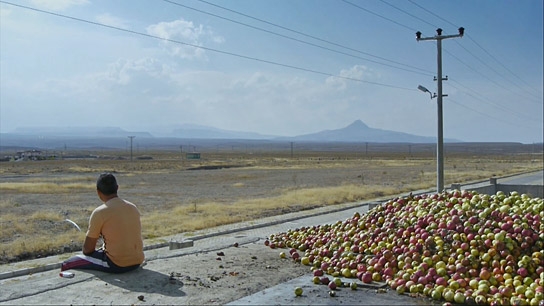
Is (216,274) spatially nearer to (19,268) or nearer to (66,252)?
(19,268)

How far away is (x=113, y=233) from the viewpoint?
310 inches

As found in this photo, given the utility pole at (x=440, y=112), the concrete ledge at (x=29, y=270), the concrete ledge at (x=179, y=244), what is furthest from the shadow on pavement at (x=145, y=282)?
the utility pole at (x=440, y=112)

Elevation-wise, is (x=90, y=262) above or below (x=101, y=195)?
below

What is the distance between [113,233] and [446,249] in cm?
473

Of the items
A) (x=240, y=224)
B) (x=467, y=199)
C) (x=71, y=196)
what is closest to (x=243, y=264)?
(x=467, y=199)

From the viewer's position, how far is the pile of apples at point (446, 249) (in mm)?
7141

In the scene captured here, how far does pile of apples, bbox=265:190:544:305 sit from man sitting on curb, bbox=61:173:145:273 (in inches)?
103

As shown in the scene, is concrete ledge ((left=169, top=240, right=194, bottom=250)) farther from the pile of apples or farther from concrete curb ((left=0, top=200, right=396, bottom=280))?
the pile of apples

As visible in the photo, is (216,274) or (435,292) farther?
(216,274)

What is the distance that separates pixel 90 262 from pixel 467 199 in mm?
6372

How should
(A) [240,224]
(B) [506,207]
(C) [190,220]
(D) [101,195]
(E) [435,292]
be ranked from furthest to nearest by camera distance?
(C) [190,220] → (A) [240,224] → (B) [506,207] → (D) [101,195] → (E) [435,292]

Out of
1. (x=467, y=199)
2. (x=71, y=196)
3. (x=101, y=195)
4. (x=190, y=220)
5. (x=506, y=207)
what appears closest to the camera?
(x=101, y=195)

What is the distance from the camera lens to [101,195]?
805 centimetres

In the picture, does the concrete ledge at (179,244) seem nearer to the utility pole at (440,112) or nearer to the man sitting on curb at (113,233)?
the man sitting on curb at (113,233)
